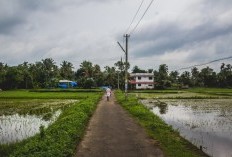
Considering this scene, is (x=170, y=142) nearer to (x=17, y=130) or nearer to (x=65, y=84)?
(x=17, y=130)

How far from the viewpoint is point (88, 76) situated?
95.6m

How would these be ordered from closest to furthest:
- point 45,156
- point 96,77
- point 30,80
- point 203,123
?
point 45,156 < point 203,123 < point 30,80 < point 96,77

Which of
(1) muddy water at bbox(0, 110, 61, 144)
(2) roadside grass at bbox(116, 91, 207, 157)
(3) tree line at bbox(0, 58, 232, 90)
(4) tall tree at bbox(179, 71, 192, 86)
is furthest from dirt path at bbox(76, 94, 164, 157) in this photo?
(4) tall tree at bbox(179, 71, 192, 86)

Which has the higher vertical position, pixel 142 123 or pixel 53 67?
pixel 53 67

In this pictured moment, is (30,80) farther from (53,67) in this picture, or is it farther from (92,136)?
(92,136)

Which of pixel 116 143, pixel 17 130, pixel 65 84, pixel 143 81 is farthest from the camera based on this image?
pixel 65 84

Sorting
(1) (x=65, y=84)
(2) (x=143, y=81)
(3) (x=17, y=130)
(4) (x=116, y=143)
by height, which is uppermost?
(2) (x=143, y=81)

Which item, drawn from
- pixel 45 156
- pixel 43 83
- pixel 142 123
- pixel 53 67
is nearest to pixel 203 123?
pixel 142 123

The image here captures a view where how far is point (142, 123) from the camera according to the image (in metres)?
18.0

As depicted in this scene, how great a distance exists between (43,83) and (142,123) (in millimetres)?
75000

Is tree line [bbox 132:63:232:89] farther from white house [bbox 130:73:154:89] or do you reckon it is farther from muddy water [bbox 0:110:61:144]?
muddy water [bbox 0:110:61:144]

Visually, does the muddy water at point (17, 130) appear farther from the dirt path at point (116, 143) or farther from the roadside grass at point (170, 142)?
the roadside grass at point (170, 142)

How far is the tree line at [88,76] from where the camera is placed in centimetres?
8331

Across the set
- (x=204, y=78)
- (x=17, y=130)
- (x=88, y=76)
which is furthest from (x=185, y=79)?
(x=17, y=130)
